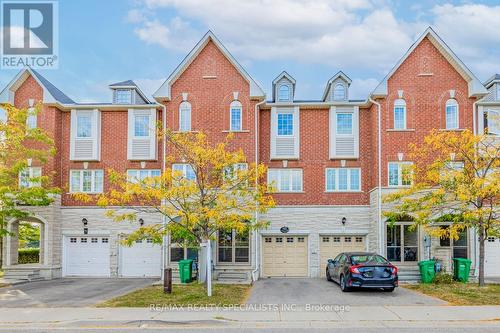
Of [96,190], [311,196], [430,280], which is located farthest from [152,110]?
[430,280]

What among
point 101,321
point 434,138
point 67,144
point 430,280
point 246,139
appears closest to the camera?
point 101,321

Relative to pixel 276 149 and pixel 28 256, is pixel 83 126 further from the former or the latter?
pixel 276 149

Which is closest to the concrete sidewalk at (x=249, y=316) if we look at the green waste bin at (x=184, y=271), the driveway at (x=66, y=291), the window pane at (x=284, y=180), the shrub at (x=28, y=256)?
the driveway at (x=66, y=291)

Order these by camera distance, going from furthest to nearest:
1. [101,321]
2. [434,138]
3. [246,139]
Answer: [246,139], [434,138], [101,321]

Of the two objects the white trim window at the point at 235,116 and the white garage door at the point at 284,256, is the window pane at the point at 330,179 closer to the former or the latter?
the white garage door at the point at 284,256

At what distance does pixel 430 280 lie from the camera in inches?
872

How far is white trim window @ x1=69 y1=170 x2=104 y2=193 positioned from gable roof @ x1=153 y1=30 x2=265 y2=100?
17.4ft

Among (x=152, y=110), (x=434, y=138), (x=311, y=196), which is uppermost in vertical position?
(x=152, y=110)

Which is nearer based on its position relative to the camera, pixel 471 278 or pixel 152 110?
pixel 471 278

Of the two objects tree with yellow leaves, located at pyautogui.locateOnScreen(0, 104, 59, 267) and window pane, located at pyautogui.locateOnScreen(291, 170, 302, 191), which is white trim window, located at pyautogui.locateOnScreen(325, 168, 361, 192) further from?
tree with yellow leaves, located at pyautogui.locateOnScreen(0, 104, 59, 267)

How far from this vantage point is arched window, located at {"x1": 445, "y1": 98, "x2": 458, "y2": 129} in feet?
Result: 81.7

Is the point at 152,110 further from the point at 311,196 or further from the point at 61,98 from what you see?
the point at 311,196

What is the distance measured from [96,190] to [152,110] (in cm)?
505

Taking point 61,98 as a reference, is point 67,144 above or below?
below
